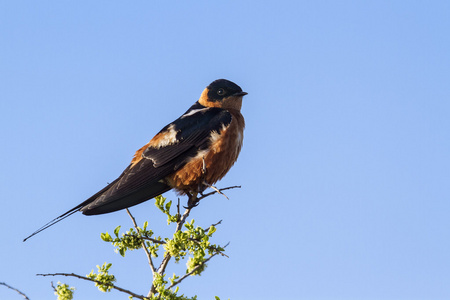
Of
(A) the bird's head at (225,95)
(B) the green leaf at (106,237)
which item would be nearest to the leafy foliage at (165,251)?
(B) the green leaf at (106,237)

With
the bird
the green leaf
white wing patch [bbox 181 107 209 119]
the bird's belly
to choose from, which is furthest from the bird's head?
the green leaf

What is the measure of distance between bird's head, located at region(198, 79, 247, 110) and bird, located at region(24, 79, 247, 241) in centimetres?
59

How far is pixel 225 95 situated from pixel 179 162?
1543mm

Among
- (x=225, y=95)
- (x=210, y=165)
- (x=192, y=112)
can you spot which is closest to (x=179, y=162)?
(x=210, y=165)

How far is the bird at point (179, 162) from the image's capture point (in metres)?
6.32

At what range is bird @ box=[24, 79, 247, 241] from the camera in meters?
6.32

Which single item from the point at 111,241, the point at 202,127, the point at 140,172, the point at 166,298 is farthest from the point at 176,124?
the point at 166,298

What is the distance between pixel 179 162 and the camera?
6.46 meters

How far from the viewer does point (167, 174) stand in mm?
6457

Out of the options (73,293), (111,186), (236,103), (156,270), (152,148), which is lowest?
(73,293)

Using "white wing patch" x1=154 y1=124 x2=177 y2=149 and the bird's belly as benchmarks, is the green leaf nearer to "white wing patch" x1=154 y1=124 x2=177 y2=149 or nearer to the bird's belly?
the bird's belly

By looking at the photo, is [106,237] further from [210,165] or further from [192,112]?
[192,112]

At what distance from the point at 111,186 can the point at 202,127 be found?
4.35ft

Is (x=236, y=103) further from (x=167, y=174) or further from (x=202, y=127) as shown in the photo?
(x=167, y=174)
